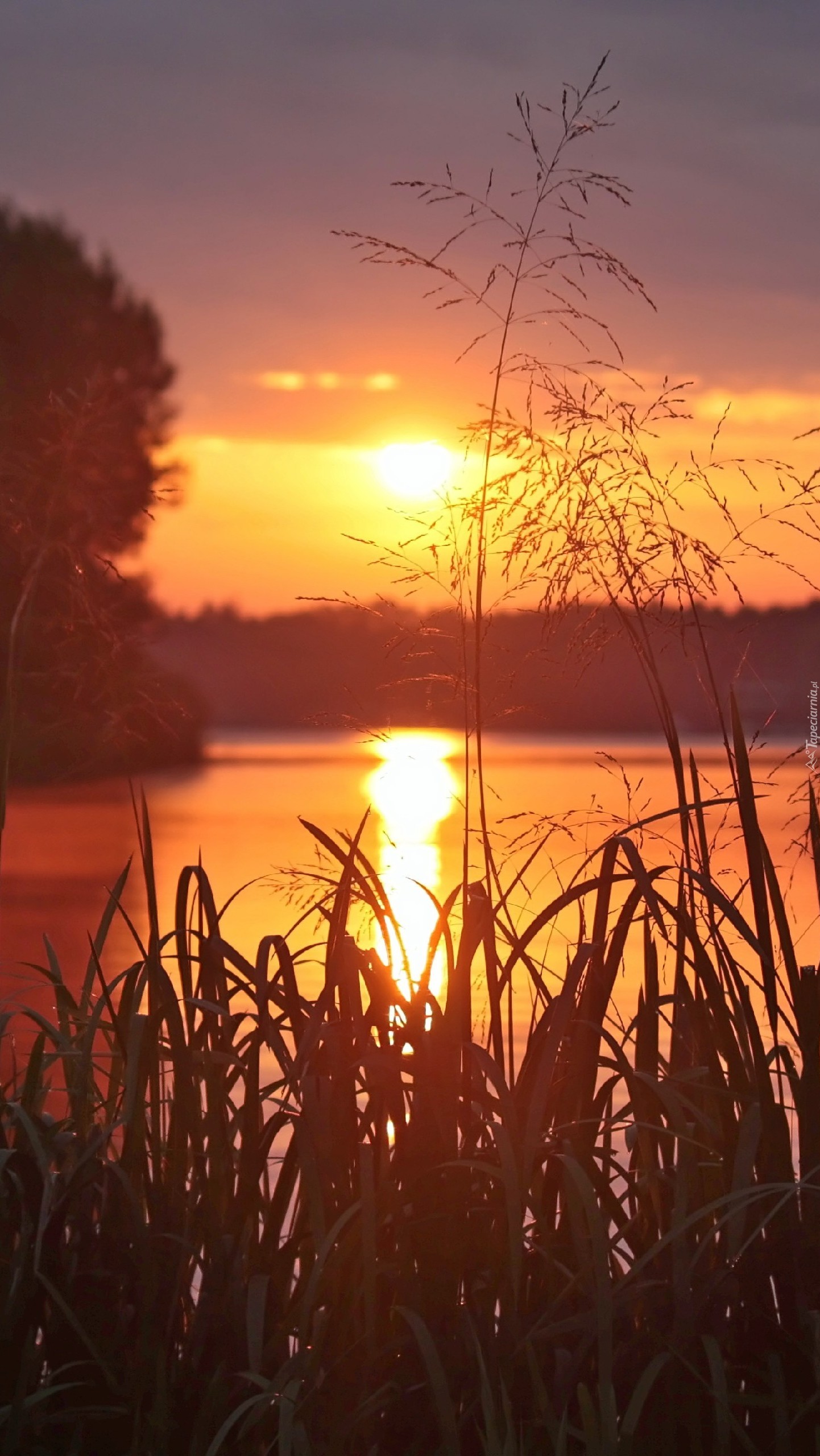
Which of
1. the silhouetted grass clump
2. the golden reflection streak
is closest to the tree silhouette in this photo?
the silhouetted grass clump

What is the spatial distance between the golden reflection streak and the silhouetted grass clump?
0.19m

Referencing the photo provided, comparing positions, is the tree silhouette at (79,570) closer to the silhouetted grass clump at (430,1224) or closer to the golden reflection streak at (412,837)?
the silhouetted grass clump at (430,1224)

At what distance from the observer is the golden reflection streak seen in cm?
203

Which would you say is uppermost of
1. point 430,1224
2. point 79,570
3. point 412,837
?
point 79,570

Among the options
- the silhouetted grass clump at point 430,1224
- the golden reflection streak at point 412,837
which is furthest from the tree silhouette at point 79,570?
the golden reflection streak at point 412,837

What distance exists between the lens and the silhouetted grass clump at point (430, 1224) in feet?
4.91

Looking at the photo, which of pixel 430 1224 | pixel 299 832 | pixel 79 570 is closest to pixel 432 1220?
pixel 430 1224

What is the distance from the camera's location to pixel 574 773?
1978cm

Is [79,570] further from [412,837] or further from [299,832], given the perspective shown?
[412,837]

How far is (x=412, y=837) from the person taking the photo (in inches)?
467

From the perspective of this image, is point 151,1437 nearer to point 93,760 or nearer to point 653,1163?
point 653,1163

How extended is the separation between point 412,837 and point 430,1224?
33.7ft

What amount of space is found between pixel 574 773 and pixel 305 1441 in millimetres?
18472

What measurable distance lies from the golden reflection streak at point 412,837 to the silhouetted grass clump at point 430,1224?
0.63 ft
